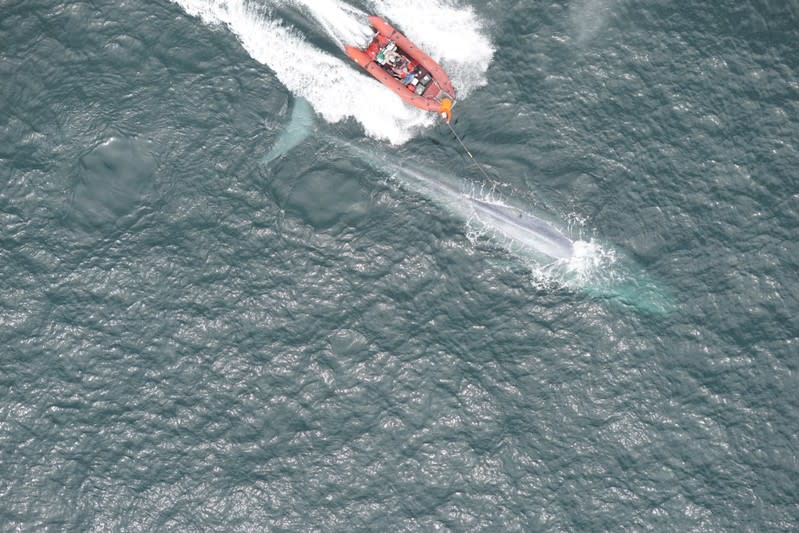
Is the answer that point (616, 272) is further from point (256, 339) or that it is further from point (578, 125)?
point (256, 339)

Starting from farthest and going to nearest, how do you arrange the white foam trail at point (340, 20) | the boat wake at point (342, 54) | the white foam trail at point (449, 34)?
the white foam trail at point (340, 20), the white foam trail at point (449, 34), the boat wake at point (342, 54)

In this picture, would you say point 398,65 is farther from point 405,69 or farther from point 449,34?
point 449,34

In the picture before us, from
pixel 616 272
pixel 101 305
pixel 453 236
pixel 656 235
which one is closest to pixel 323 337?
pixel 453 236

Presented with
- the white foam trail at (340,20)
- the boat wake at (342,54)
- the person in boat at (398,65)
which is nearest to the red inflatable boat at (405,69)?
the person in boat at (398,65)

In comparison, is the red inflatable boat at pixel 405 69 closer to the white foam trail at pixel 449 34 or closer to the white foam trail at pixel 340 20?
the white foam trail at pixel 340 20

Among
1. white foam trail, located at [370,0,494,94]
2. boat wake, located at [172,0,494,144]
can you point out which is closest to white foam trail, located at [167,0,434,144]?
boat wake, located at [172,0,494,144]

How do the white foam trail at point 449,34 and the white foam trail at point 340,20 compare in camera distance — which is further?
the white foam trail at point 340,20

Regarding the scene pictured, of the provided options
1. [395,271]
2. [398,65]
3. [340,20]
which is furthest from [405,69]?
[395,271]
